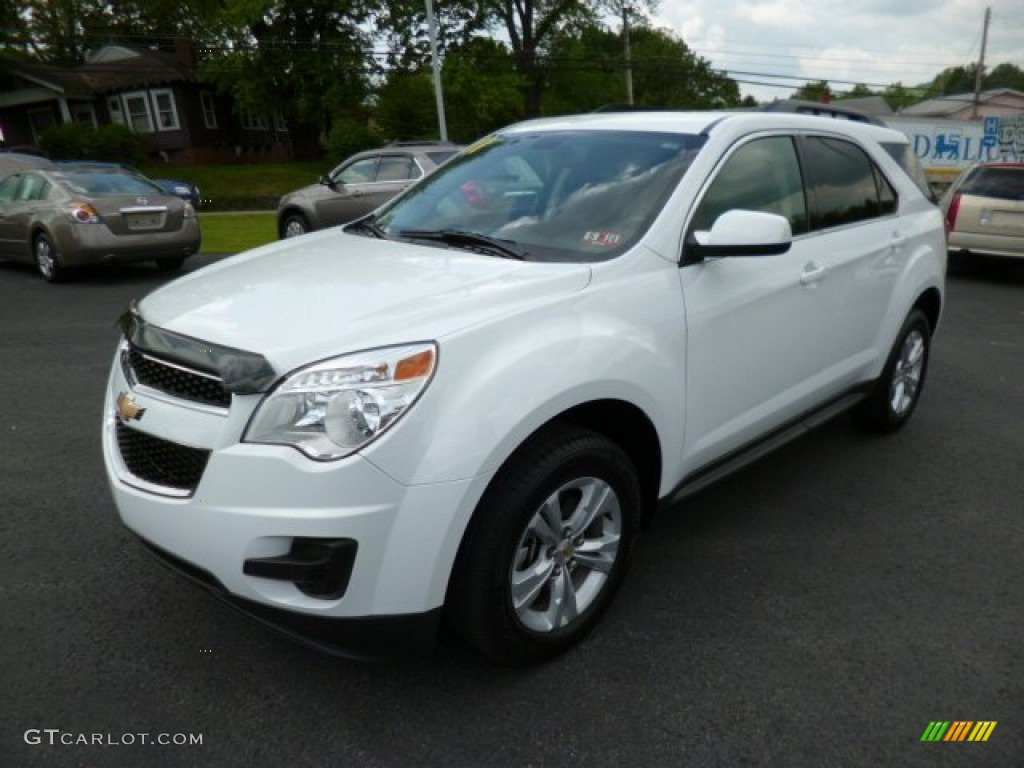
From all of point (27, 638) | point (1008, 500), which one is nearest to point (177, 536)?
point (27, 638)

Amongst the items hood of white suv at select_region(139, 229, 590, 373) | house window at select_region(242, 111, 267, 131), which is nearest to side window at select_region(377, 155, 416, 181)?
hood of white suv at select_region(139, 229, 590, 373)

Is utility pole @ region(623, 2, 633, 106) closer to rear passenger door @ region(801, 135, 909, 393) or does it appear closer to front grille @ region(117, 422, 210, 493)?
rear passenger door @ region(801, 135, 909, 393)

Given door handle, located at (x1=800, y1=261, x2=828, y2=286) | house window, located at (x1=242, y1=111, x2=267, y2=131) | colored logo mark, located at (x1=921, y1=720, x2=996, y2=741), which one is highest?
house window, located at (x1=242, y1=111, x2=267, y2=131)

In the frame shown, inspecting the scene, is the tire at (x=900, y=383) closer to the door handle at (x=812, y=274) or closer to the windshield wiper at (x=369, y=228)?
the door handle at (x=812, y=274)

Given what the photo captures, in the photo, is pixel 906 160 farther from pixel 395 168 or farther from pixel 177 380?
pixel 395 168

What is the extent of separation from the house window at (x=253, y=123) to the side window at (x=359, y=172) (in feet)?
109

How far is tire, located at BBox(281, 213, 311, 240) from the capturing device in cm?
1255

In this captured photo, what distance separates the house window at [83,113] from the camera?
40.7 metres

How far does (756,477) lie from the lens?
417 centimetres

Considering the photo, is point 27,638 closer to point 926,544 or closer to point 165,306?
point 165,306

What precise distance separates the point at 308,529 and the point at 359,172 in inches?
444

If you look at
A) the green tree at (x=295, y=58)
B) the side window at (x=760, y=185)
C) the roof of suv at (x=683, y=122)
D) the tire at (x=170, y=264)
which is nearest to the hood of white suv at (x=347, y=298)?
the side window at (x=760, y=185)

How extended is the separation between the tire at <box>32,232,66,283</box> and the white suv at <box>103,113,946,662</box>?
306 inches

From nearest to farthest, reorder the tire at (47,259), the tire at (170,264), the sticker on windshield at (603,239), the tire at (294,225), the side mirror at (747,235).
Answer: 1. the side mirror at (747,235)
2. the sticker on windshield at (603,239)
3. the tire at (47,259)
4. the tire at (170,264)
5. the tire at (294,225)
